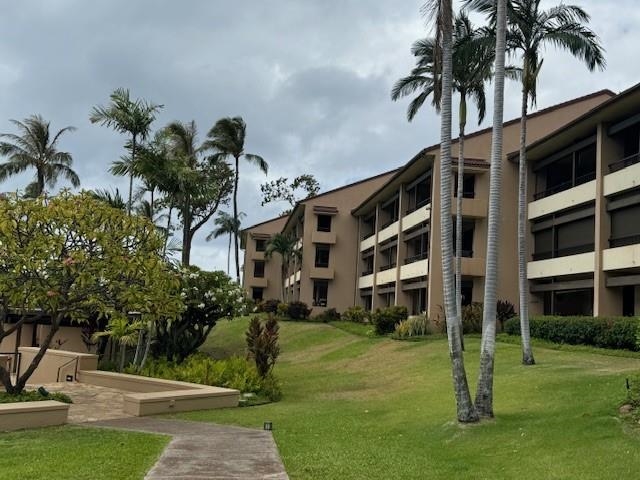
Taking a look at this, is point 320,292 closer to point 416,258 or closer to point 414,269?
point 416,258

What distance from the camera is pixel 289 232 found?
64938 millimetres

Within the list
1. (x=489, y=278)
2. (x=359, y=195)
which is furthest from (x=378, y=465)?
(x=359, y=195)

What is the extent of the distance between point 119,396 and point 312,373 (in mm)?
8768

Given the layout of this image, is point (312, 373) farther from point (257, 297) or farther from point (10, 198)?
point (257, 297)

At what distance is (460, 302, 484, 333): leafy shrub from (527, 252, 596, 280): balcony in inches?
135

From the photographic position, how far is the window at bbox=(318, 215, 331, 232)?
52.5 metres

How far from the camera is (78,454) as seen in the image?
879cm

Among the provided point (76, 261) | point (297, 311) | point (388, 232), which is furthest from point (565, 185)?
point (76, 261)

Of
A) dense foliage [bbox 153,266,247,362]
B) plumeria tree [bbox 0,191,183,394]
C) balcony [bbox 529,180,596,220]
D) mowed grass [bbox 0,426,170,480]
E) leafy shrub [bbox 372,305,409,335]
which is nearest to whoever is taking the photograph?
mowed grass [bbox 0,426,170,480]

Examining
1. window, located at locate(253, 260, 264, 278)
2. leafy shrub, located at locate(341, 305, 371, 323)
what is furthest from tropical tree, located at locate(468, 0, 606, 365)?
window, located at locate(253, 260, 264, 278)

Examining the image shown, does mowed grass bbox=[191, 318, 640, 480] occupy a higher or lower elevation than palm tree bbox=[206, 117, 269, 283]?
lower

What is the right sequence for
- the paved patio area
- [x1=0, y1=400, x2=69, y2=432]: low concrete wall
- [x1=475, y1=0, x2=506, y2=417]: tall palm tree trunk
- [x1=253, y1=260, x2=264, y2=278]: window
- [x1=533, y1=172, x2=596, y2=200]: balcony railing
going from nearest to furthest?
[x1=475, y1=0, x2=506, y2=417]: tall palm tree trunk, [x1=0, y1=400, x2=69, y2=432]: low concrete wall, the paved patio area, [x1=533, y1=172, x2=596, y2=200]: balcony railing, [x1=253, y1=260, x2=264, y2=278]: window

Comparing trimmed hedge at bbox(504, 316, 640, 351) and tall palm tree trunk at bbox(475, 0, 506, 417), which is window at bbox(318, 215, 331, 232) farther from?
tall palm tree trunk at bbox(475, 0, 506, 417)

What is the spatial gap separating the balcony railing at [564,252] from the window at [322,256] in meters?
23.7
